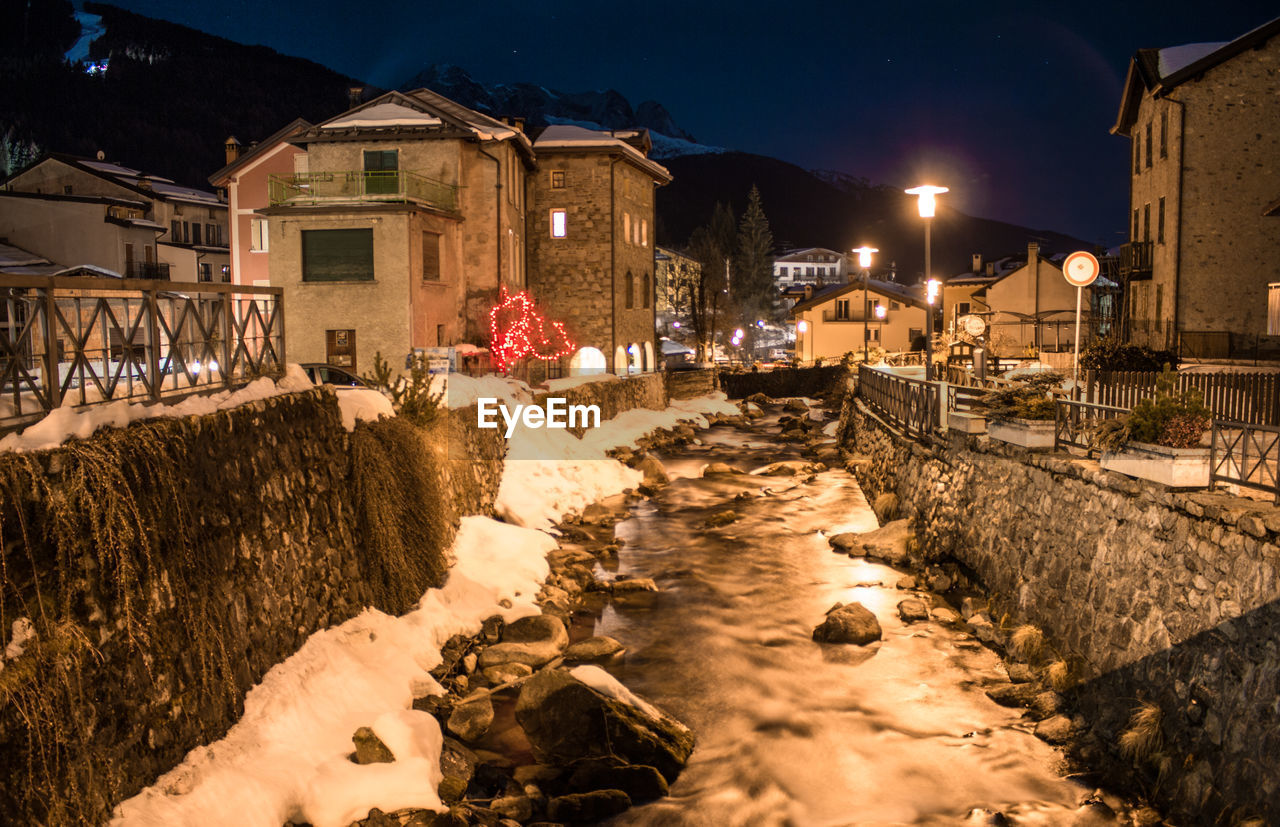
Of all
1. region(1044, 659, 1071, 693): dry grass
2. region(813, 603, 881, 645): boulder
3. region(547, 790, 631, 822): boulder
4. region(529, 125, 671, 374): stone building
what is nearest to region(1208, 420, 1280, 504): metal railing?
region(1044, 659, 1071, 693): dry grass

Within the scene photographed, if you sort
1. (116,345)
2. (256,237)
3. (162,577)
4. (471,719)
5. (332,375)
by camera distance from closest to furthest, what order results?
(162,577) < (116,345) < (471,719) < (332,375) < (256,237)

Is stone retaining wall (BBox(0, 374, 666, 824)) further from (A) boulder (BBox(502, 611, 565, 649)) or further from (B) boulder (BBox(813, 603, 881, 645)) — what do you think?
(B) boulder (BBox(813, 603, 881, 645))

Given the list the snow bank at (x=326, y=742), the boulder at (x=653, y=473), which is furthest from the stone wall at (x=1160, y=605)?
the boulder at (x=653, y=473)

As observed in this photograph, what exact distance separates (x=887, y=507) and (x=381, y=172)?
1995 cm

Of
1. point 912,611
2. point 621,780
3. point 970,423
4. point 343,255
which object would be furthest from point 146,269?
point 621,780

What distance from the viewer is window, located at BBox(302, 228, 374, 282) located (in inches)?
1228

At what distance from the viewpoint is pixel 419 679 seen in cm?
1230

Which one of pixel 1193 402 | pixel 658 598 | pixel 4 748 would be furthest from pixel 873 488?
pixel 4 748

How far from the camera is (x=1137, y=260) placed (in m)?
34.9

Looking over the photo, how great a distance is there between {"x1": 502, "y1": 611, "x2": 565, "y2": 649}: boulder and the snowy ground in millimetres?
550

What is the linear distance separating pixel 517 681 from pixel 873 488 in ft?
52.2

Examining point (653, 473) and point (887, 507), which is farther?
point (653, 473)

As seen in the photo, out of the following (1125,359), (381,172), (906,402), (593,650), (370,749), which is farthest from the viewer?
→ (381,172)

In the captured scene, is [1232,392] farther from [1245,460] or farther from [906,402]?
[906,402]
